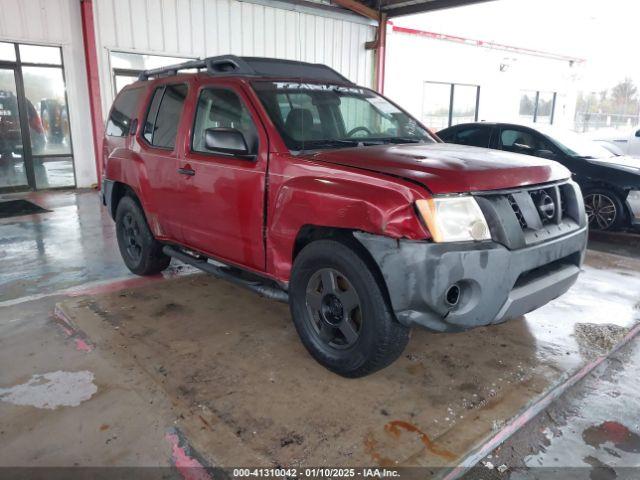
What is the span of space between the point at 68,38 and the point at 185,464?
33.4 ft

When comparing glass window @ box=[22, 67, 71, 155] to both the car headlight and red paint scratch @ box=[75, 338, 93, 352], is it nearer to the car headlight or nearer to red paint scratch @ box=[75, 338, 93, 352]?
red paint scratch @ box=[75, 338, 93, 352]

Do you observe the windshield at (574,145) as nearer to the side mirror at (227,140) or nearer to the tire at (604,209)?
the tire at (604,209)

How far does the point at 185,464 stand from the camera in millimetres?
2232

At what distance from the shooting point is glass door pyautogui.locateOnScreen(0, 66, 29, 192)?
9.73 metres

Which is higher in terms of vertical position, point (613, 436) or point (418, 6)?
point (418, 6)

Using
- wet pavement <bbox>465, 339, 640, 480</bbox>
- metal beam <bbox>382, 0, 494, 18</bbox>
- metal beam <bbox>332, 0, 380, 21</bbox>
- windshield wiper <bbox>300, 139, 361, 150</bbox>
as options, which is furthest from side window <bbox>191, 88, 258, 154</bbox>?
metal beam <bbox>332, 0, 380, 21</bbox>

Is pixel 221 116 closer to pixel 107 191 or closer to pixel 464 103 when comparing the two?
pixel 107 191

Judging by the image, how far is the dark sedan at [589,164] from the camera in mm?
6309

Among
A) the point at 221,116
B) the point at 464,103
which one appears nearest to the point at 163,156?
the point at 221,116

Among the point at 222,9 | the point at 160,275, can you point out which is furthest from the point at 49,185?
the point at 160,275

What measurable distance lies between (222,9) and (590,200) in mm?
8768

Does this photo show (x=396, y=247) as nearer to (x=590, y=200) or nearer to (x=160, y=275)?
(x=160, y=275)

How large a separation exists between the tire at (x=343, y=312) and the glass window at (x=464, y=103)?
1549cm

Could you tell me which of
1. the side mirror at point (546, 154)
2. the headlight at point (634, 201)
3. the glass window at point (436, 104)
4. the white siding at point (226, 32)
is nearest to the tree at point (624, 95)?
the glass window at point (436, 104)
